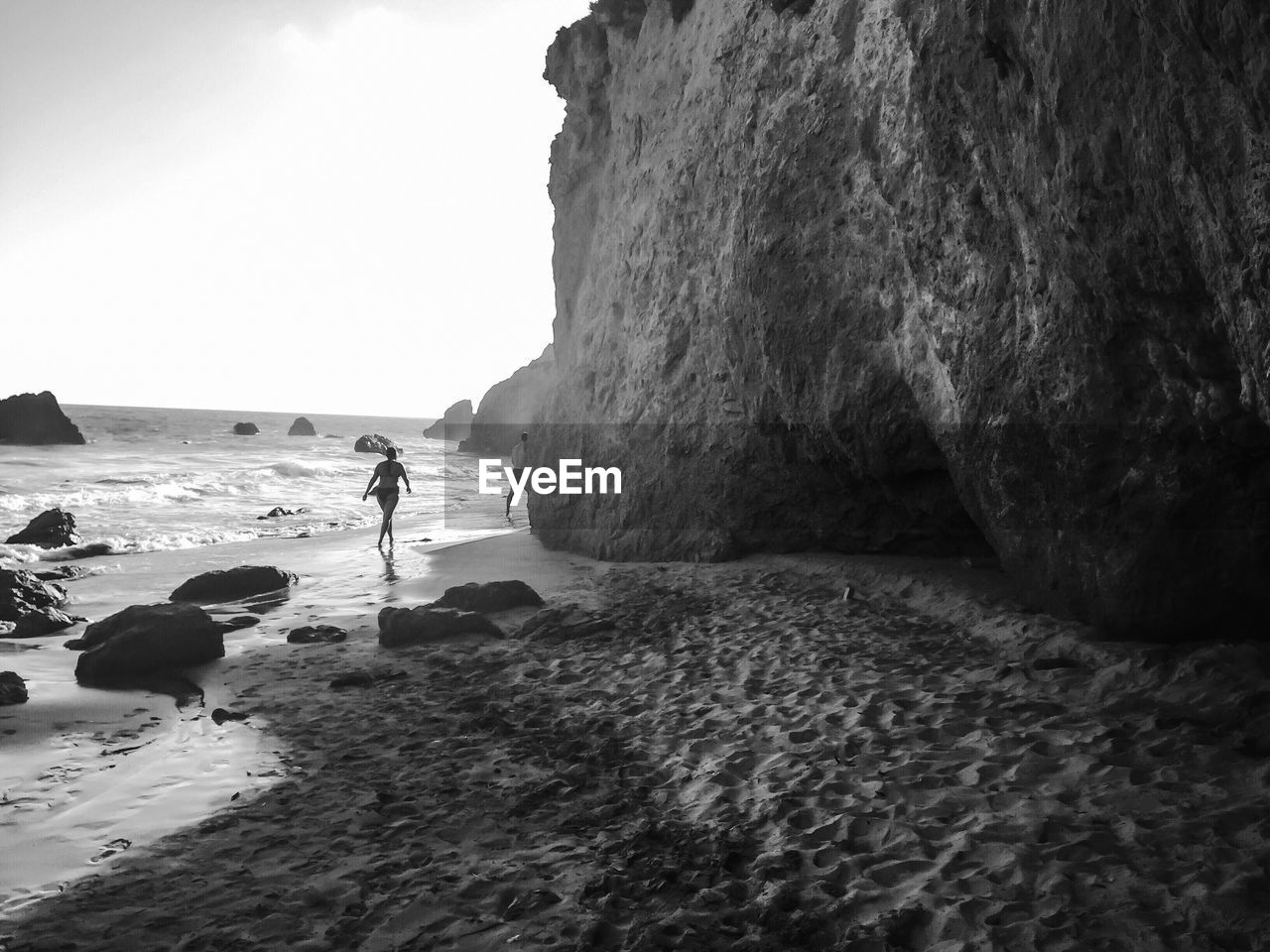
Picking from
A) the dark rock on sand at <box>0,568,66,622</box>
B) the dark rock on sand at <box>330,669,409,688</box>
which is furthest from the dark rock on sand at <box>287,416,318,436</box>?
the dark rock on sand at <box>330,669,409,688</box>

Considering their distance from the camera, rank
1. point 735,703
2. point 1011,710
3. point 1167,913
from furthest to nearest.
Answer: point 735,703 → point 1011,710 → point 1167,913

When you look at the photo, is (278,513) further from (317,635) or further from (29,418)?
(29,418)

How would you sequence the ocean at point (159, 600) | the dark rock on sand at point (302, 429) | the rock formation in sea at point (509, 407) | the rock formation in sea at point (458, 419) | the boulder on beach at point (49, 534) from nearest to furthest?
the ocean at point (159, 600), the boulder on beach at point (49, 534), the rock formation in sea at point (509, 407), the dark rock on sand at point (302, 429), the rock formation in sea at point (458, 419)

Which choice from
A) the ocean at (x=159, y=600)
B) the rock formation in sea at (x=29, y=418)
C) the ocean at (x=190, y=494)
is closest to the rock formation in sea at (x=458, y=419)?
the ocean at (x=190, y=494)

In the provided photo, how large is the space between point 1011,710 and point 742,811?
5.99ft

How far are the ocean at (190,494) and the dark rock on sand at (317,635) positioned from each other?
17.4 ft

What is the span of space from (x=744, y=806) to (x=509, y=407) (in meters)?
44.0

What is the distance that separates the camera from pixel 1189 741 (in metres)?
4.28

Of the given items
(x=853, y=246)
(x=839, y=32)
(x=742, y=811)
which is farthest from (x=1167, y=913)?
(x=839, y=32)

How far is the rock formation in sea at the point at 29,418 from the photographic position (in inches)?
→ 1561

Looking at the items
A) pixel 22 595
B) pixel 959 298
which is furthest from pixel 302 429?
pixel 959 298

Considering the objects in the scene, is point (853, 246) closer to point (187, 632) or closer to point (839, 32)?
point (839, 32)

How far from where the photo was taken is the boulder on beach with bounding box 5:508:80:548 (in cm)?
1541

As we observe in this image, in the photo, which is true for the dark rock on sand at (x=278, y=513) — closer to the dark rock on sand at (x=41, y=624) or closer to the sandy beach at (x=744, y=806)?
the dark rock on sand at (x=41, y=624)
